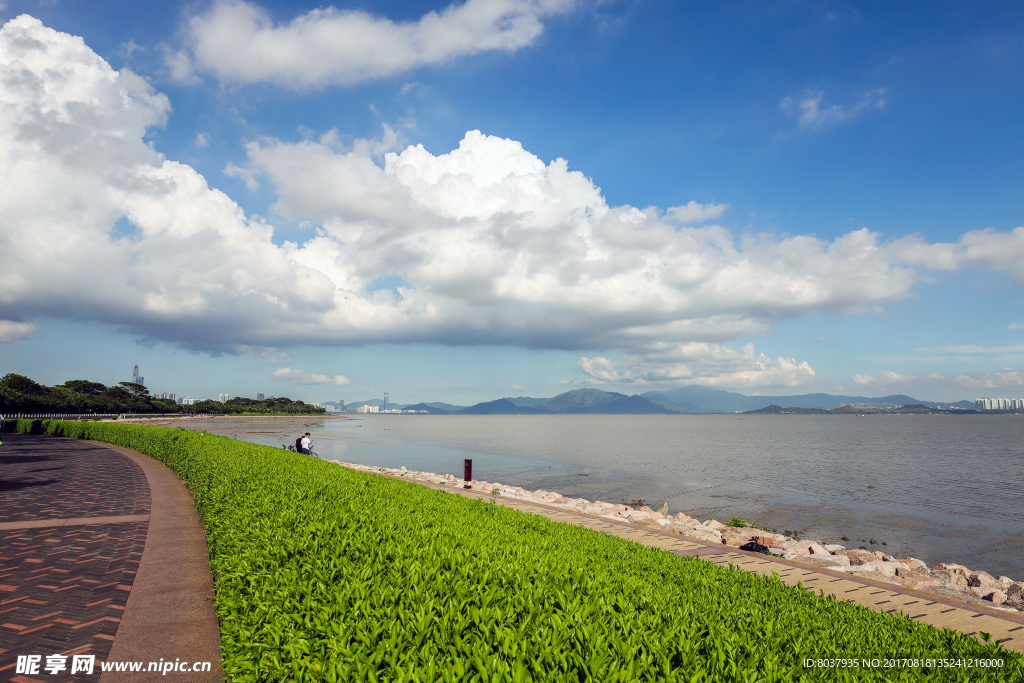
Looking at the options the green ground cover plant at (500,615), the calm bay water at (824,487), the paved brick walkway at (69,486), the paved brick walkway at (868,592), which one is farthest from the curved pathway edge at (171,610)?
the calm bay water at (824,487)

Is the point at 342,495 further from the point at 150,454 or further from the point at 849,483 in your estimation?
the point at 849,483

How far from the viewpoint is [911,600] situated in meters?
6.45

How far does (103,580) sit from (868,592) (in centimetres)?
Result: 1025

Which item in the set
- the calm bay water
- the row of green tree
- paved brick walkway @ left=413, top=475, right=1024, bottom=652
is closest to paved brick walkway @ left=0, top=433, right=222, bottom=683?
paved brick walkway @ left=413, top=475, right=1024, bottom=652

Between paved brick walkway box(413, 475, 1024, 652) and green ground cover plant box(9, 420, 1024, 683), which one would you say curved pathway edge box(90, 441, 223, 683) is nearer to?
green ground cover plant box(9, 420, 1024, 683)

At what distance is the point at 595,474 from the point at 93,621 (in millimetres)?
28537

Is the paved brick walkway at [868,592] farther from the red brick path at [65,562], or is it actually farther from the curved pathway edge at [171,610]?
the red brick path at [65,562]

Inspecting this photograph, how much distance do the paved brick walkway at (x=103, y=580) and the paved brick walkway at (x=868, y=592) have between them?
6616mm

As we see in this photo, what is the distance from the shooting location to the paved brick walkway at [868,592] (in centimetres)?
553

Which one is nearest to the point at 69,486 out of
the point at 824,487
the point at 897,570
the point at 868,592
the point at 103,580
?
the point at 103,580

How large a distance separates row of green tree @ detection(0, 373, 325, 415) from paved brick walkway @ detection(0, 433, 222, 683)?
2782 inches

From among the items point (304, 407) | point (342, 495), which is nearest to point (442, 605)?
point (342, 495)

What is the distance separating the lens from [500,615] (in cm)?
258

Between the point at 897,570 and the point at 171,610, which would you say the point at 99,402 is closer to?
the point at 171,610
